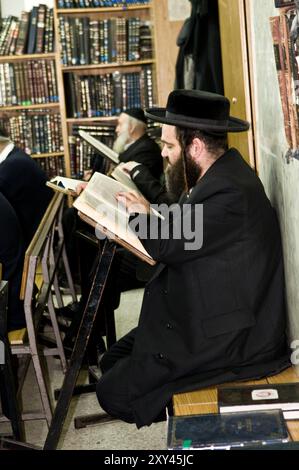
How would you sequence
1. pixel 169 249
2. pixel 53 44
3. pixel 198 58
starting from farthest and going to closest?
pixel 53 44, pixel 198 58, pixel 169 249

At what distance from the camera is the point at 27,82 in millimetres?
6109

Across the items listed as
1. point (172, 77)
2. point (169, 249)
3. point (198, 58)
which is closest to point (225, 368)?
point (169, 249)

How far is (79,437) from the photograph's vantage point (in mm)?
3012

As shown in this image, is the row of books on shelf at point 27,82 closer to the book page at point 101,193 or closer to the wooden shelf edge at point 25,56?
the wooden shelf edge at point 25,56

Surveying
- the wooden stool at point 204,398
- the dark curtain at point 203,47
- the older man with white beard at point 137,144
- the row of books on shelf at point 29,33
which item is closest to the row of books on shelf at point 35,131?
the row of books on shelf at point 29,33

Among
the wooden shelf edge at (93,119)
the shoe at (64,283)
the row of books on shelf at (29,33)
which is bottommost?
the shoe at (64,283)

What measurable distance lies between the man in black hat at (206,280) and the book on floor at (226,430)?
373 millimetres

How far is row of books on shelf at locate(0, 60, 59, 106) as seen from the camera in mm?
6098

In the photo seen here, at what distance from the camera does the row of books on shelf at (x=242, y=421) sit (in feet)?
5.41

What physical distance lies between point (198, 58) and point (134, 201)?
2.19 m

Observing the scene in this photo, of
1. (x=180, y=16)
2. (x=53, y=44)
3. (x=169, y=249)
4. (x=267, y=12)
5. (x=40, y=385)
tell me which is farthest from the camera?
(x=53, y=44)

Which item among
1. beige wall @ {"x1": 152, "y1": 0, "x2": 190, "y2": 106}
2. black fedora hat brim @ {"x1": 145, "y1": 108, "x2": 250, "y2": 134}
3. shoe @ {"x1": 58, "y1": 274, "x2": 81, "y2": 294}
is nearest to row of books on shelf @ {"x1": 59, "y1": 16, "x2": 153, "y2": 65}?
beige wall @ {"x1": 152, "y1": 0, "x2": 190, "y2": 106}

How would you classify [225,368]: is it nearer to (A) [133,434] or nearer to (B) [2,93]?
(A) [133,434]

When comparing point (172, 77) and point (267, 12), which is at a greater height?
point (267, 12)
